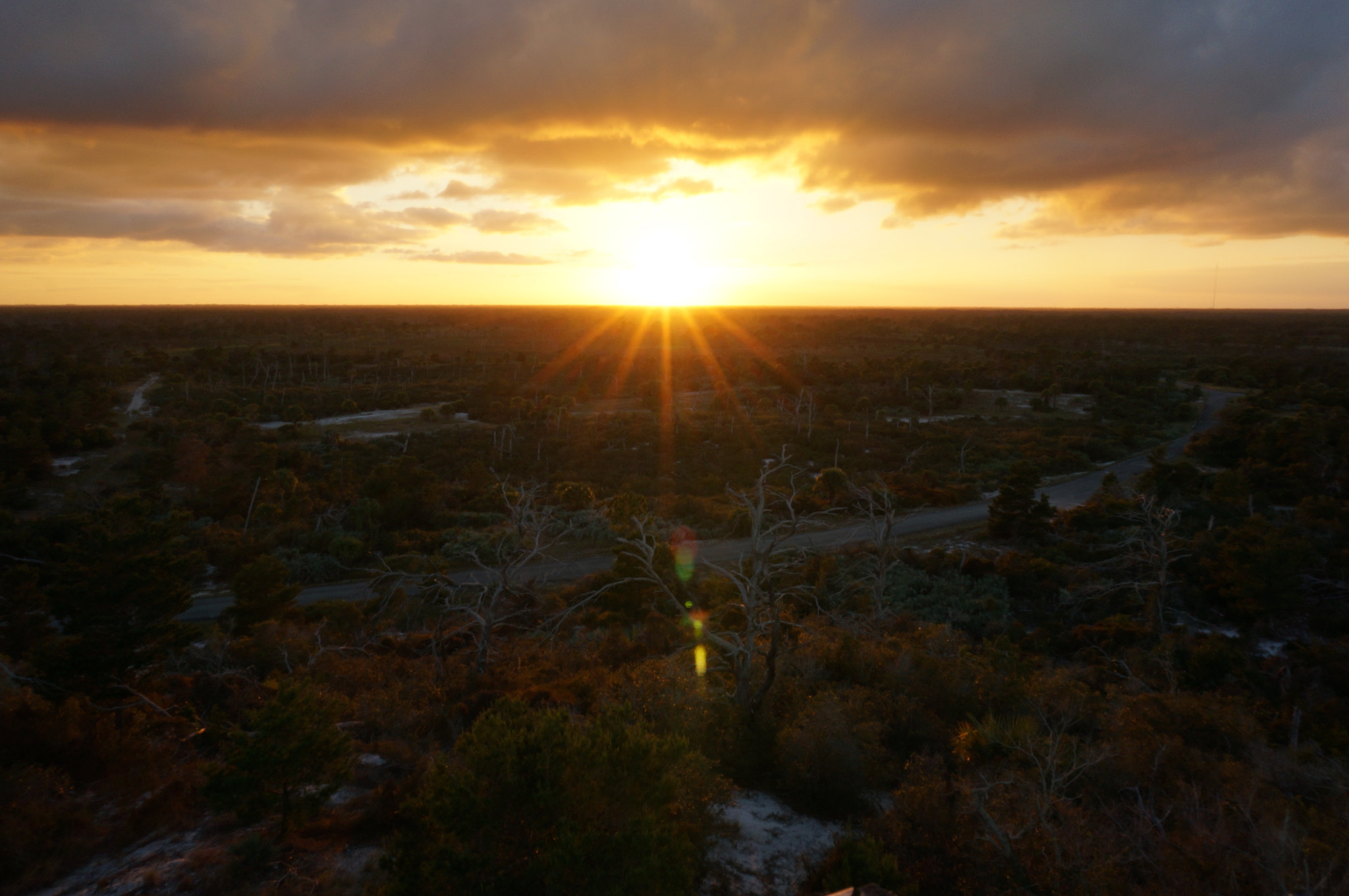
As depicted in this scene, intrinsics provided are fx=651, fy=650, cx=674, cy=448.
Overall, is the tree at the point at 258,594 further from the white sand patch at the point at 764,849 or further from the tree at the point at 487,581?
the white sand patch at the point at 764,849

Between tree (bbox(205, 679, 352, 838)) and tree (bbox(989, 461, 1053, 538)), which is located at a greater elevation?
tree (bbox(205, 679, 352, 838))

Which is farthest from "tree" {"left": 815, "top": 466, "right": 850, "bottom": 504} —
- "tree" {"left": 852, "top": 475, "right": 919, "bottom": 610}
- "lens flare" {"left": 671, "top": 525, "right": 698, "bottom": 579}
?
"lens flare" {"left": 671, "top": 525, "right": 698, "bottom": 579}

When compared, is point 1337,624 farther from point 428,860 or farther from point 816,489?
point 428,860

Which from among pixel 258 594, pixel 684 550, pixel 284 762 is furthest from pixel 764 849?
pixel 684 550

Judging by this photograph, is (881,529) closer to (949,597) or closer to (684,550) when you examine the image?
(949,597)

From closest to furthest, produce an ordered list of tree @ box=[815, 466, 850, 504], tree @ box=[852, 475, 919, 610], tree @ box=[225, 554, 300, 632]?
tree @ box=[852, 475, 919, 610], tree @ box=[225, 554, 300, 632], tree @ box=[815, 466, 850, 504]

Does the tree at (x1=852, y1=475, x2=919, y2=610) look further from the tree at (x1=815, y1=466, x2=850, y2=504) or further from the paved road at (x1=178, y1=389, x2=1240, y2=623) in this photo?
the tree at (x1=815, y1=466, x2=850, y2=504)

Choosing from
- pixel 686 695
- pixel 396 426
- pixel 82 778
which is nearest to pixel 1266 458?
pixel 686 695

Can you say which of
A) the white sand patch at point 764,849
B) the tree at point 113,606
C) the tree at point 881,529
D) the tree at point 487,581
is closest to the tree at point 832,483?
the tree at point 881,529
